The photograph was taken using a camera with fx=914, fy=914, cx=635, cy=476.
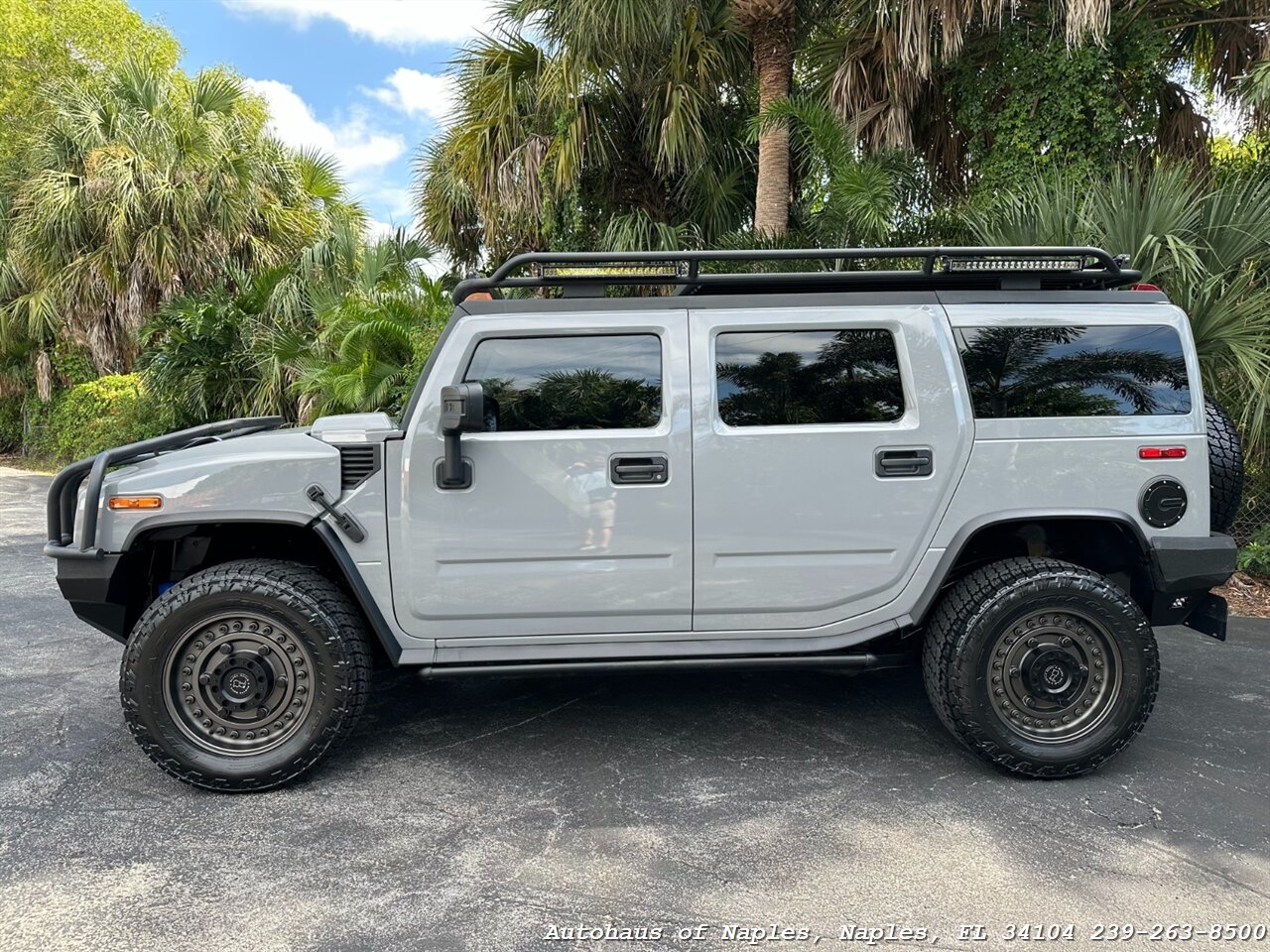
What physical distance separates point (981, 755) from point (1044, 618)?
61 cm

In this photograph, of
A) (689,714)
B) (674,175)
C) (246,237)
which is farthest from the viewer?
Answer: (246,237)

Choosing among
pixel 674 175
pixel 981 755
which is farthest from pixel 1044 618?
pixel 674 175

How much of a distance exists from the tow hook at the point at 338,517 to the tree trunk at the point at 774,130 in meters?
6.89

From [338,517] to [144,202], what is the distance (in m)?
13.7

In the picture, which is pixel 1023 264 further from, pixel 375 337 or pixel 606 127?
pixel 606 127

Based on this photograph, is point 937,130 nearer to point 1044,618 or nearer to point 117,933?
point 1044,618

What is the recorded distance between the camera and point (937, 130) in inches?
407

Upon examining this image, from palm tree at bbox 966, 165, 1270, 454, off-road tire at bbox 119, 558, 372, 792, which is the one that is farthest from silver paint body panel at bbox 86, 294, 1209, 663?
palm tree at bbox 966, 165, 1270, 454

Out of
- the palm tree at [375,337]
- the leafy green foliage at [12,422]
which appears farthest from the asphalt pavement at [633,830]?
the leafy green foliage at [12,422]

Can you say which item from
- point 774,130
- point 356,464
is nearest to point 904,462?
point 356,464

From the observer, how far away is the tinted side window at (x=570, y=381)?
365 centimetres

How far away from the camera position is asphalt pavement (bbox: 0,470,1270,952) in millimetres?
2746

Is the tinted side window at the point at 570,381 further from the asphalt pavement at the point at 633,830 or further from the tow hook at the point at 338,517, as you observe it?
the asphalt pavement at the point at 633,830

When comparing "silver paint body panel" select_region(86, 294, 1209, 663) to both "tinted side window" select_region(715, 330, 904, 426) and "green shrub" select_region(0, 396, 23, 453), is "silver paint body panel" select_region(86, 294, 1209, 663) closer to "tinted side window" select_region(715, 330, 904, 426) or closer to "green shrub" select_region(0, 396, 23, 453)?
"tinted side window" select_region(715, 330, 904, 426)
